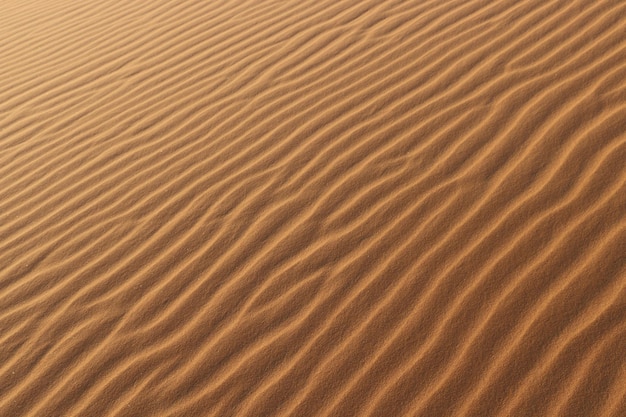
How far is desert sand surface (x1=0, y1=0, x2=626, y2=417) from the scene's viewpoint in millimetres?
2463

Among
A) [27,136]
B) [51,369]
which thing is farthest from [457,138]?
[27,136]

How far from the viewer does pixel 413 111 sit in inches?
143

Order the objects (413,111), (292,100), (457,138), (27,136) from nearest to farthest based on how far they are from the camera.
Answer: (457,138)
(413,111)
(292,100)
(27,136)

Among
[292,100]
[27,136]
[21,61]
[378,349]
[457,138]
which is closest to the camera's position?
[378,349]

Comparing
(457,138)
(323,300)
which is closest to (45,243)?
(323,300)

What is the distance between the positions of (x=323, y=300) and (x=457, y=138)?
1.12 metres

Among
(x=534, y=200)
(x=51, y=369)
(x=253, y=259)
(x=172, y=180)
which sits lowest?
(x=51, y=369)

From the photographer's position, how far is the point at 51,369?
9.23ft

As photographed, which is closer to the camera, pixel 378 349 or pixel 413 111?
pixel 378 349

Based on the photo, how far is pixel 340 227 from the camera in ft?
10.1

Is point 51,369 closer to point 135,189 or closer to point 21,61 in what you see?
point 135,189

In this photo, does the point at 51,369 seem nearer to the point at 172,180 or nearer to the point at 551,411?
the point at 172,180

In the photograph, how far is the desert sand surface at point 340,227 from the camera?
8.08 ft

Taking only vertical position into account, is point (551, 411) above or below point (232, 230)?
below
